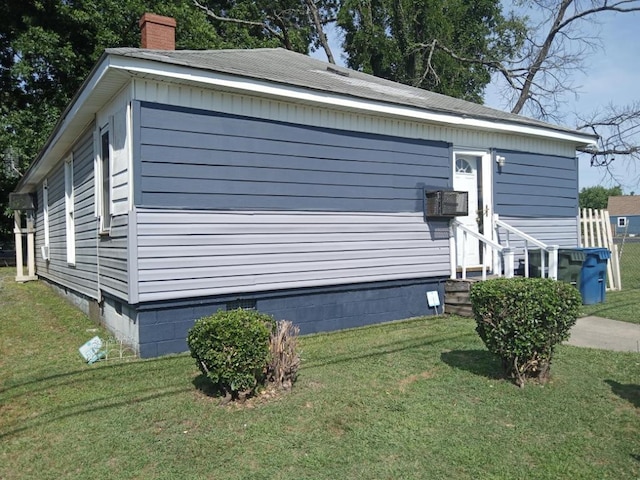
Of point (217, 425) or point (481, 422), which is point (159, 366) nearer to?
point (217, 425)

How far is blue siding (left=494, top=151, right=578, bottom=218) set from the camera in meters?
9.16

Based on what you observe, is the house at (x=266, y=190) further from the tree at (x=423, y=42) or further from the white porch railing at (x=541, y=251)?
the tree at (x=423, y=42)

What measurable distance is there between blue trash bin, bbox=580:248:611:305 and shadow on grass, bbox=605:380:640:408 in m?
4.19

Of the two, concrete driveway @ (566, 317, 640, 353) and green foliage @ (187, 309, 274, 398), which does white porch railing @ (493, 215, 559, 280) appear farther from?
green foliage @ (187, 309, 274, 398)

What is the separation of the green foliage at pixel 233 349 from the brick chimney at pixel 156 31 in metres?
5.55

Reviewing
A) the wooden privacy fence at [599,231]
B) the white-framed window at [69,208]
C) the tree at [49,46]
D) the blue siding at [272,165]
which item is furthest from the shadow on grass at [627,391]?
the tree at [49,46]

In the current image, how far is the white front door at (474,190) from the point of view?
8.87m

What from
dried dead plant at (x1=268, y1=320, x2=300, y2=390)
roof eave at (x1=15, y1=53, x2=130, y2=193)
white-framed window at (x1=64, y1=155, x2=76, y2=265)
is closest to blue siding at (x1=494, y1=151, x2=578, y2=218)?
dried dead plant at (x1=268, y1=320, x2=300, y2=390)

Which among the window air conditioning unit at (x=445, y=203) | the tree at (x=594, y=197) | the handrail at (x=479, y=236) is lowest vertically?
the handrail at (x=479, y=236)

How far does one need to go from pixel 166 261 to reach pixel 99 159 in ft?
8.34

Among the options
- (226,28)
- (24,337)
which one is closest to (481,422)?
(24,337)

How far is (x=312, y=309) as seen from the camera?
693 centimetres

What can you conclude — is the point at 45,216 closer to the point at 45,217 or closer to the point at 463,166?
the point at 45,217

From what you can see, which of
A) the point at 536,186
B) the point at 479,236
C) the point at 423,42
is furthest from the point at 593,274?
the point at 423,42
